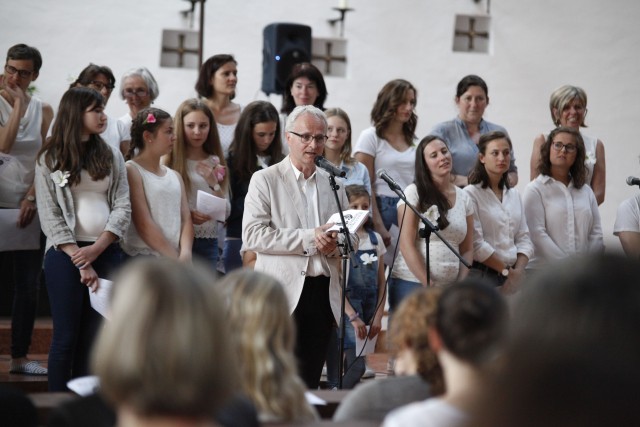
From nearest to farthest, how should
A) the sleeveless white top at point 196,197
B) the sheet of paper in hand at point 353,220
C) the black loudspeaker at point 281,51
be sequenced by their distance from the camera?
the sheet of paper in hand at point 353,220 → the sleeveless white top at point 196,197 → the black loudspeaker at point 281,51

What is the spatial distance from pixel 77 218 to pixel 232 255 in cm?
111

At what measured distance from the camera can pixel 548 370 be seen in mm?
565

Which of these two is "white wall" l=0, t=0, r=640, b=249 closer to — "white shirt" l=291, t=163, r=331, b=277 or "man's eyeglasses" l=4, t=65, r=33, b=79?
"man's eyeglasses" l=4, t=65, r=33, b=79

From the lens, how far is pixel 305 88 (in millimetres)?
5527

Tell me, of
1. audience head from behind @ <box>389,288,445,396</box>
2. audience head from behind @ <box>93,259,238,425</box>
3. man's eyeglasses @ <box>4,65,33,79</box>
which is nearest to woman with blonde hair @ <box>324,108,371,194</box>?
man's eyeglasses @ <box>4,65,33,79</box>

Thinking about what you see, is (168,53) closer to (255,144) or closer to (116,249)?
(255,144)

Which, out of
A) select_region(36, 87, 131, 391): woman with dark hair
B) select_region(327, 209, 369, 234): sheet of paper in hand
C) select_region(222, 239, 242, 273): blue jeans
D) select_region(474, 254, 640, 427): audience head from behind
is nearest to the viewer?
select_region(474, 254, 640, 427): audience head from behind

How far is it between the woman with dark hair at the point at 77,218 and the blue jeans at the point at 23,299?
0.60 meters

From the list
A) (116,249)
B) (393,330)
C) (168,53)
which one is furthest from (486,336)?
(168,53)

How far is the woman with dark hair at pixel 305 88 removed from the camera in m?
5.52

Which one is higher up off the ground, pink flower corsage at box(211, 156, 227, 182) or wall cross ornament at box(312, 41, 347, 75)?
wall cross ornament at box(312, 41, 347, 75)

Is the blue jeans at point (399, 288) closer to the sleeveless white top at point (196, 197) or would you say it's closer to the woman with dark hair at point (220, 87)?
the sleeveless white top at point (196, 197)

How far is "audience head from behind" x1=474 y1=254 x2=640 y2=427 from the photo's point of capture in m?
0.56

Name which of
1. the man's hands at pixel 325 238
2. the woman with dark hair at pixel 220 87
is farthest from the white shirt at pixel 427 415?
the woman with dark hair at pixel 220 87
